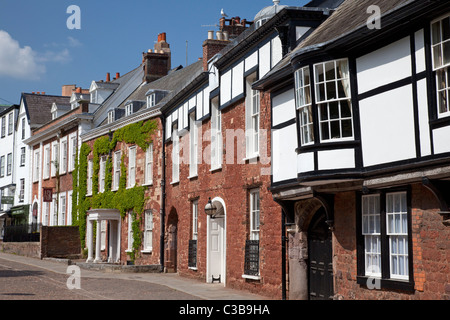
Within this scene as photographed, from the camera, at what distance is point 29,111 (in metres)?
48.7

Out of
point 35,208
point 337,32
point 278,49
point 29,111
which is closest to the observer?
point 337,32

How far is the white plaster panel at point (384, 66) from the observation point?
1172 centimetres

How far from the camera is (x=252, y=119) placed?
19453 millimetres

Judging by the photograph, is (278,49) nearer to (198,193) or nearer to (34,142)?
(198,193)

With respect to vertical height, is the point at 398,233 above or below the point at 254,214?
below

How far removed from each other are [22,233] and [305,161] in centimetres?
3383

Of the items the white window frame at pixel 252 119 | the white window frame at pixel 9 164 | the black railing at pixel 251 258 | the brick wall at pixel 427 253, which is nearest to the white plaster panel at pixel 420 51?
the brick wall at pixel 427 253

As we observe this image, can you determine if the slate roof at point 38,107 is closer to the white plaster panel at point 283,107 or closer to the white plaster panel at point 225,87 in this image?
the white plaster panel at point 225,87

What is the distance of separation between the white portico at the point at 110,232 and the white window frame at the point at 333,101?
21.3 m

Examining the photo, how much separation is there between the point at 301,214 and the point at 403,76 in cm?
528

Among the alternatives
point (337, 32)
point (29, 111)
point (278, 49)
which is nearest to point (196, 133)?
point (278, 49)

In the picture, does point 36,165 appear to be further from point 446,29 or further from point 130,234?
point 446,29

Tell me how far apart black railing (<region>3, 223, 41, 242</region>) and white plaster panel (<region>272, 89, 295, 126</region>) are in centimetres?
2797

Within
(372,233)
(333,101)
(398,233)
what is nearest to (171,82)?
(333,101)
